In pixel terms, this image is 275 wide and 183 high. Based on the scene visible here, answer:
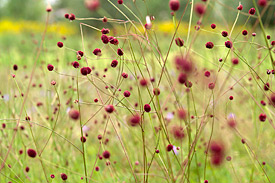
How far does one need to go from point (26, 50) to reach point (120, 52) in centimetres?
732

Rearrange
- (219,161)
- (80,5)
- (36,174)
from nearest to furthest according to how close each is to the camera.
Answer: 1. (219,161)
2. (36,174)
3. (80,5)

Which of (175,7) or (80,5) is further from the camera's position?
(80,5)

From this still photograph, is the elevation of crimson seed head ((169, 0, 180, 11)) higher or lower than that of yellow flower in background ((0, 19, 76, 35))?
A: higher

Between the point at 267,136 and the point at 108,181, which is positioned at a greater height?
the point at 267,136

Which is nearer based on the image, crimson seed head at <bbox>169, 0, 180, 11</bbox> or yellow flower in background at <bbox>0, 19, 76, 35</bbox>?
crimson seed head at <bbox>169, 0, 180, 11</bbox>

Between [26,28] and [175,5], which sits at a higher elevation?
[175,5]

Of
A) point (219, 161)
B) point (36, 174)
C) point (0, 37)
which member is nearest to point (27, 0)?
point (0, 37)

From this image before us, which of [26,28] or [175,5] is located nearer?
[175,5]

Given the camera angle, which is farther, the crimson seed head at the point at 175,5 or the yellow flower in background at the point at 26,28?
the yellow flower in background at the point at 26,28

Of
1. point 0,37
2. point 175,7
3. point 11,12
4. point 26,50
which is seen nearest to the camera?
point 175,7

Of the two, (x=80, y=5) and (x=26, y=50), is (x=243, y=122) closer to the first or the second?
(x=26, y=50)

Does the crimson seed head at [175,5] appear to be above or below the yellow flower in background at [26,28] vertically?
above

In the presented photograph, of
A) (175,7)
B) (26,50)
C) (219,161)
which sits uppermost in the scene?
(175,7)

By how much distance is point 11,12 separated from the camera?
17.1 metres
